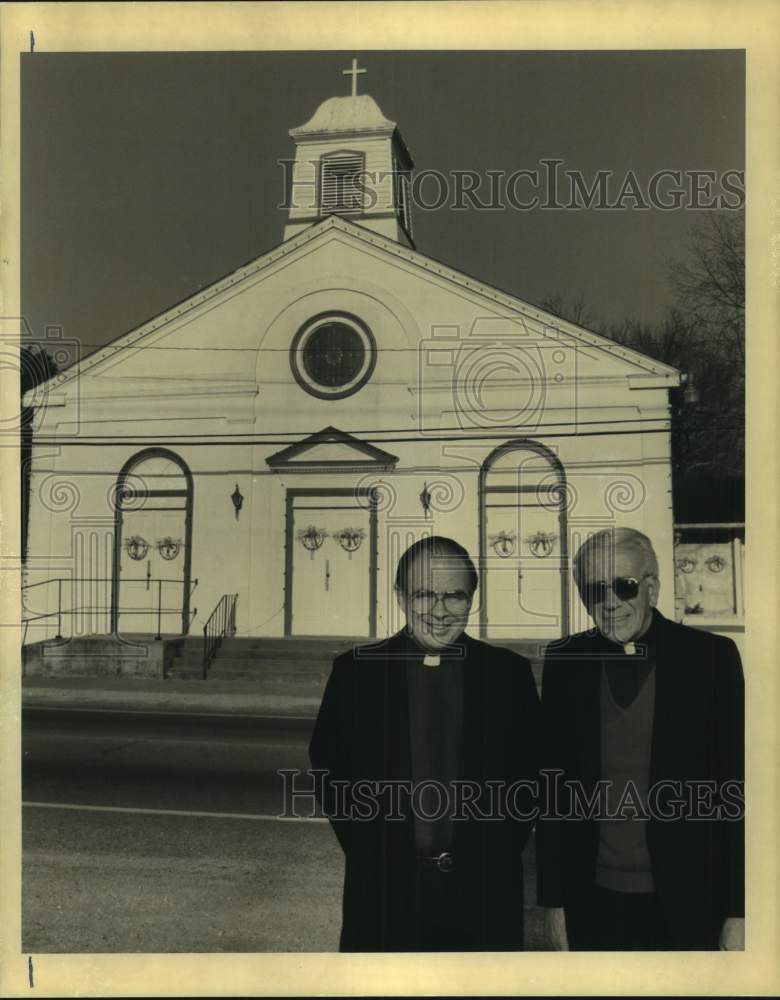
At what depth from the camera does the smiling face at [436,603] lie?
3.98 metres

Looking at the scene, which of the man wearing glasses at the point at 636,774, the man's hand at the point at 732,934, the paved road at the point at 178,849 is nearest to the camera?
A: the man wearing glasses at the point at 636,774

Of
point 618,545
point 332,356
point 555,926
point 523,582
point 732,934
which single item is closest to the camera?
point 555,926

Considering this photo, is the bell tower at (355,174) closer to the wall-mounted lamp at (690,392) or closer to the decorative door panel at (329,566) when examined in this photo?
the decorative door panel at (329,566)

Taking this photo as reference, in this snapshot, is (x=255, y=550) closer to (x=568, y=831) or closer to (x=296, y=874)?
(x=296, y=874)

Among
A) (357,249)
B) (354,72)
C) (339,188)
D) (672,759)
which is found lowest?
(672,759)

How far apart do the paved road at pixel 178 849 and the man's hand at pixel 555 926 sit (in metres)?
0.58

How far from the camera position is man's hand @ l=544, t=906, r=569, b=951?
350cm

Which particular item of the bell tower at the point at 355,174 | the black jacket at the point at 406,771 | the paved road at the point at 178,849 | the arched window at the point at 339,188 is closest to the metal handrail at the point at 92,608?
the paved road at the point at 178,849

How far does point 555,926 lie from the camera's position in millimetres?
3537

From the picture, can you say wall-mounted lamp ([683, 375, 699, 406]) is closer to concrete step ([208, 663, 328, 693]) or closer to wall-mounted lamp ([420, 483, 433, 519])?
wall-mounted lamp ([420, 483, 433, 519])

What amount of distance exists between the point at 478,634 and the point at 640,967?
1.65 m

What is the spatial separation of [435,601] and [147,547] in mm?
1636

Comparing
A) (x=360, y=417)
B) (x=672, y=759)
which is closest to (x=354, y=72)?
(x=360, y=417)

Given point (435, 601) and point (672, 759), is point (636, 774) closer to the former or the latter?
point (672, 759)
